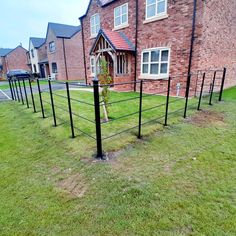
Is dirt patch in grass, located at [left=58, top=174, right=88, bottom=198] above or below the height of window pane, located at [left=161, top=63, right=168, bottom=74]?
below

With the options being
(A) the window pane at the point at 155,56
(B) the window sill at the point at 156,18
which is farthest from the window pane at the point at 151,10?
(A) the window pane at the point at 155,56

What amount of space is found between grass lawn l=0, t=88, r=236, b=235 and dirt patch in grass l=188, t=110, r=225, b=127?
0.33 meters

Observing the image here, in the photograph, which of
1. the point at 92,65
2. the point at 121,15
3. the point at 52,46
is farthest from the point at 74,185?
the point at 52,46

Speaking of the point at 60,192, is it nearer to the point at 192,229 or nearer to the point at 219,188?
the point at 192,229

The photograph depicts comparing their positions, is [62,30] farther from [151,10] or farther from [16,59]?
[151,10]

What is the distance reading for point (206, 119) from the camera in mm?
5242

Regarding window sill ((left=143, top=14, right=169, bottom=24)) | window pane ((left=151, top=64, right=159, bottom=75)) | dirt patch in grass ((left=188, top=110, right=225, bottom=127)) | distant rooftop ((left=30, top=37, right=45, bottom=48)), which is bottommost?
dirt patch in grass ((left=188, top=110, right=225, bottom=127))

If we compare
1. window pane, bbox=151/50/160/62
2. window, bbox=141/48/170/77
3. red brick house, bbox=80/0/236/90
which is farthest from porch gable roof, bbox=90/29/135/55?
window pane, bbox=151/50/160/62

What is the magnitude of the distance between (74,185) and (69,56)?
23.9 m

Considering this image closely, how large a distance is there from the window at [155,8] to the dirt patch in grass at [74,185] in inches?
356

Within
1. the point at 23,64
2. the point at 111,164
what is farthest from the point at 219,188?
the point at 23,64

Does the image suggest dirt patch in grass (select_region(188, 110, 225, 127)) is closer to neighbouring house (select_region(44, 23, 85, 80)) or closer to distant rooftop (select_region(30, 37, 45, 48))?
neighbouring house (select_region(44, 23, 85, 80))

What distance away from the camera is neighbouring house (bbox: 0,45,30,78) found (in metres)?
34.9

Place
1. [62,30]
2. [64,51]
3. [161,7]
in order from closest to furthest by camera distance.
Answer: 1. [161,7]
2. [64,51]
3. [62,30]
